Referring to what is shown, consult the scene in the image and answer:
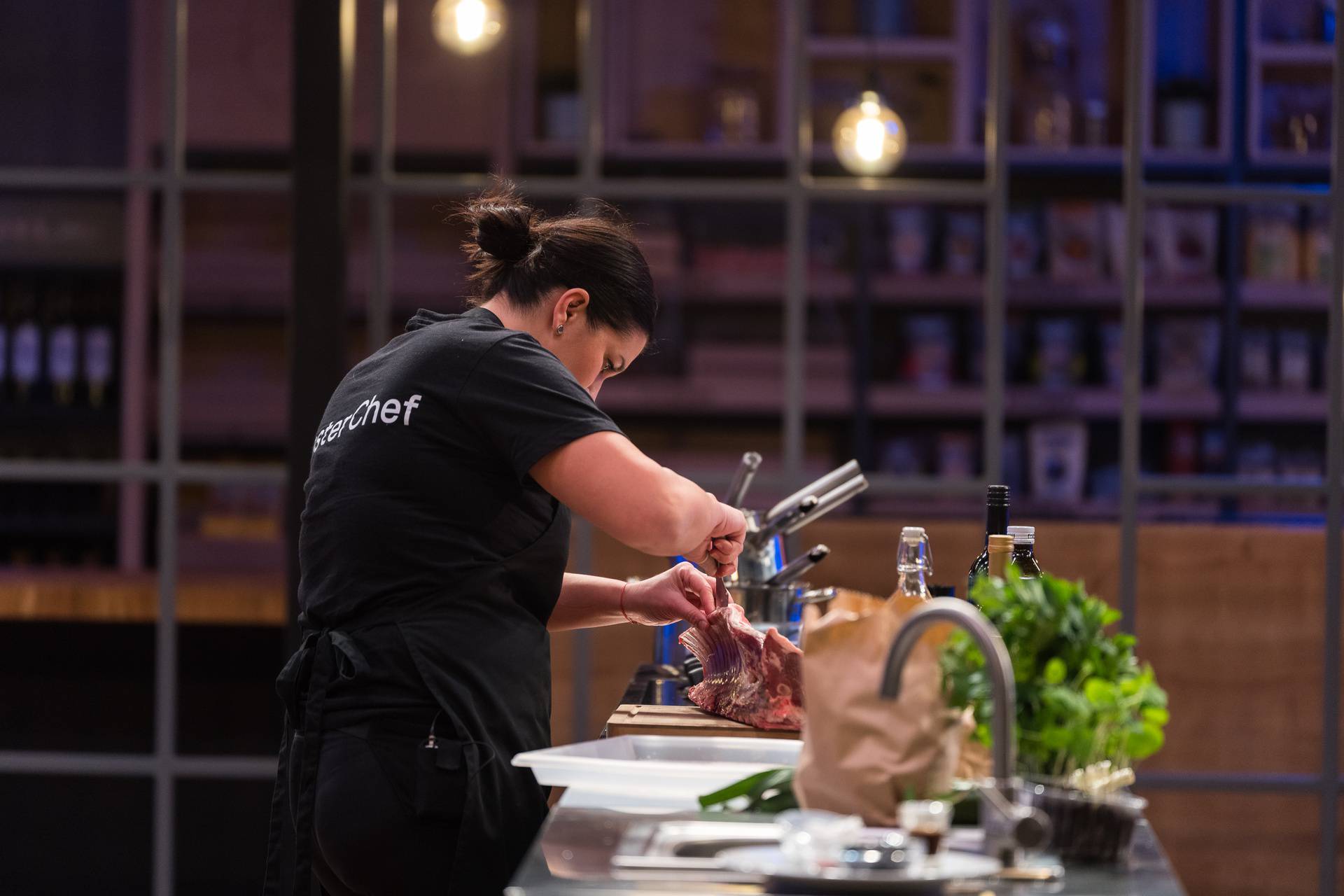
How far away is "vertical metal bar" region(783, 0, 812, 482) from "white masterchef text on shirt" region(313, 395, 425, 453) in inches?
93.4

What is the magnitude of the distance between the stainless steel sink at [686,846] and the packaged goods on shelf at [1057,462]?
12.6 ft

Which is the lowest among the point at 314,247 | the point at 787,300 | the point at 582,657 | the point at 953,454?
the point at 582,657

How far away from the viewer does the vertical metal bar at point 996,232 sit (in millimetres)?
3990

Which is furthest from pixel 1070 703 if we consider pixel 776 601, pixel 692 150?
pixel 692 150

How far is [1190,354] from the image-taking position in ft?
16.0

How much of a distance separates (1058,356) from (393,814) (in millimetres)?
3768

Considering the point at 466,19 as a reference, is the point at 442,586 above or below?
below

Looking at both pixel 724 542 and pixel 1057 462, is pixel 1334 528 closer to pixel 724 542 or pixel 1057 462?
pixel 1057 462

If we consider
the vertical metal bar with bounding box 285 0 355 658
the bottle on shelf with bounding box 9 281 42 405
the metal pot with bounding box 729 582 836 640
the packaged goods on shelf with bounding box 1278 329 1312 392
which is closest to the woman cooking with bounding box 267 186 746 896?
the metal pot with bounding box 729 582 836 640

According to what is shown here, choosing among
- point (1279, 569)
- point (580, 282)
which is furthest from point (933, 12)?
point (580, 282)

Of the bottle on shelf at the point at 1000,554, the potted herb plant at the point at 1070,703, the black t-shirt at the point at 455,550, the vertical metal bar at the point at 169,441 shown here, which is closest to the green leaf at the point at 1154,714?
the potted herb plant at the point at 1070,703

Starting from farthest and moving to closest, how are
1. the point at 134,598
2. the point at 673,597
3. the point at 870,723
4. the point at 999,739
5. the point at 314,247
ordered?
the point at 134,598 → the point at 314,247 → the point at 673,597 → the point at 870,723 → the point at 999,739

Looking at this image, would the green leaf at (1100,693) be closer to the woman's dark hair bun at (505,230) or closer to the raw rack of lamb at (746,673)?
the raw rack of lamb at (746,673)

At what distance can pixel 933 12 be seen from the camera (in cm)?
488
